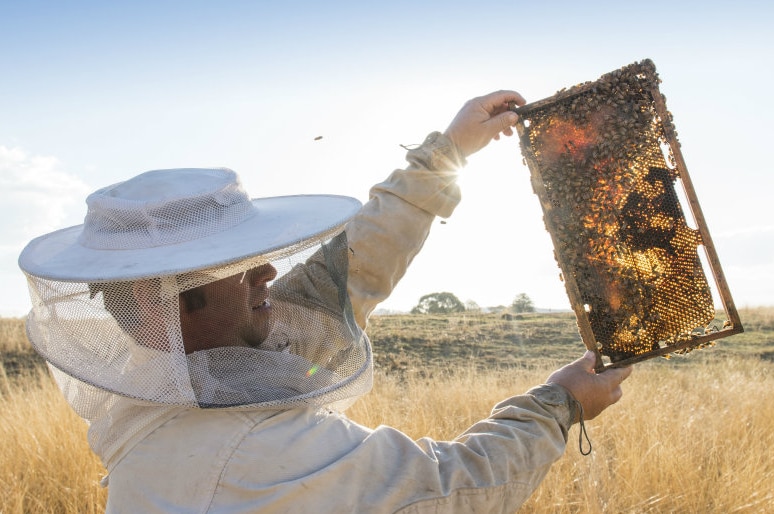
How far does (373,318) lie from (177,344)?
13.8 metres

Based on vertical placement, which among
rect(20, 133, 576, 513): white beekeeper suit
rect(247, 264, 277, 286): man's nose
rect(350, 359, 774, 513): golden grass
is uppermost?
rect(247, 264, 277, 286): man's nose

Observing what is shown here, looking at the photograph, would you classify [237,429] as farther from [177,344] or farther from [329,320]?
[329,320]

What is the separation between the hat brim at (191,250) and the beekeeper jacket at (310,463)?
554mm

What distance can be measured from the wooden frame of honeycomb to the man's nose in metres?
1.51

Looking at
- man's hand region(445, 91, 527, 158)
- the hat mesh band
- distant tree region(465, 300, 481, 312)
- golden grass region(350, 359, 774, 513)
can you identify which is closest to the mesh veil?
the hat mesh band

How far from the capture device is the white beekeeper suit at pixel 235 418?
2.13 m

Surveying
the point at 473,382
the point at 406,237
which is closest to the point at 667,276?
the point at 406,237

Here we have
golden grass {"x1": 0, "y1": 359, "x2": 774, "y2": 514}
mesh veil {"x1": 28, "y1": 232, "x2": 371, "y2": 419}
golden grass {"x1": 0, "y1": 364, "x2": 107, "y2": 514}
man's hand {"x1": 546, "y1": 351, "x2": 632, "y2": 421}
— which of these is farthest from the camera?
golden grass {"x1": 0, "y1": 359, "x2": 774, "y2": 514}

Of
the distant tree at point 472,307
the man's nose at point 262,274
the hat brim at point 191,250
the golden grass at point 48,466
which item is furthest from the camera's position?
the distant tree at point 472,307

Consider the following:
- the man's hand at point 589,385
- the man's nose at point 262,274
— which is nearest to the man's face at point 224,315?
the man's nose at point 262,274

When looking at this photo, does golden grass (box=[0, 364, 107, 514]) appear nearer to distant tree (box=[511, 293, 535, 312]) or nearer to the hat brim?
the hat brim

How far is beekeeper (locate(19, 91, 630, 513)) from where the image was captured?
2137mm

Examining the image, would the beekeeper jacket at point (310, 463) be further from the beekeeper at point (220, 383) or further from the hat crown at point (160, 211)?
the hat crown at point (160, 211)

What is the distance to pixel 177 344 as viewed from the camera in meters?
2.18
